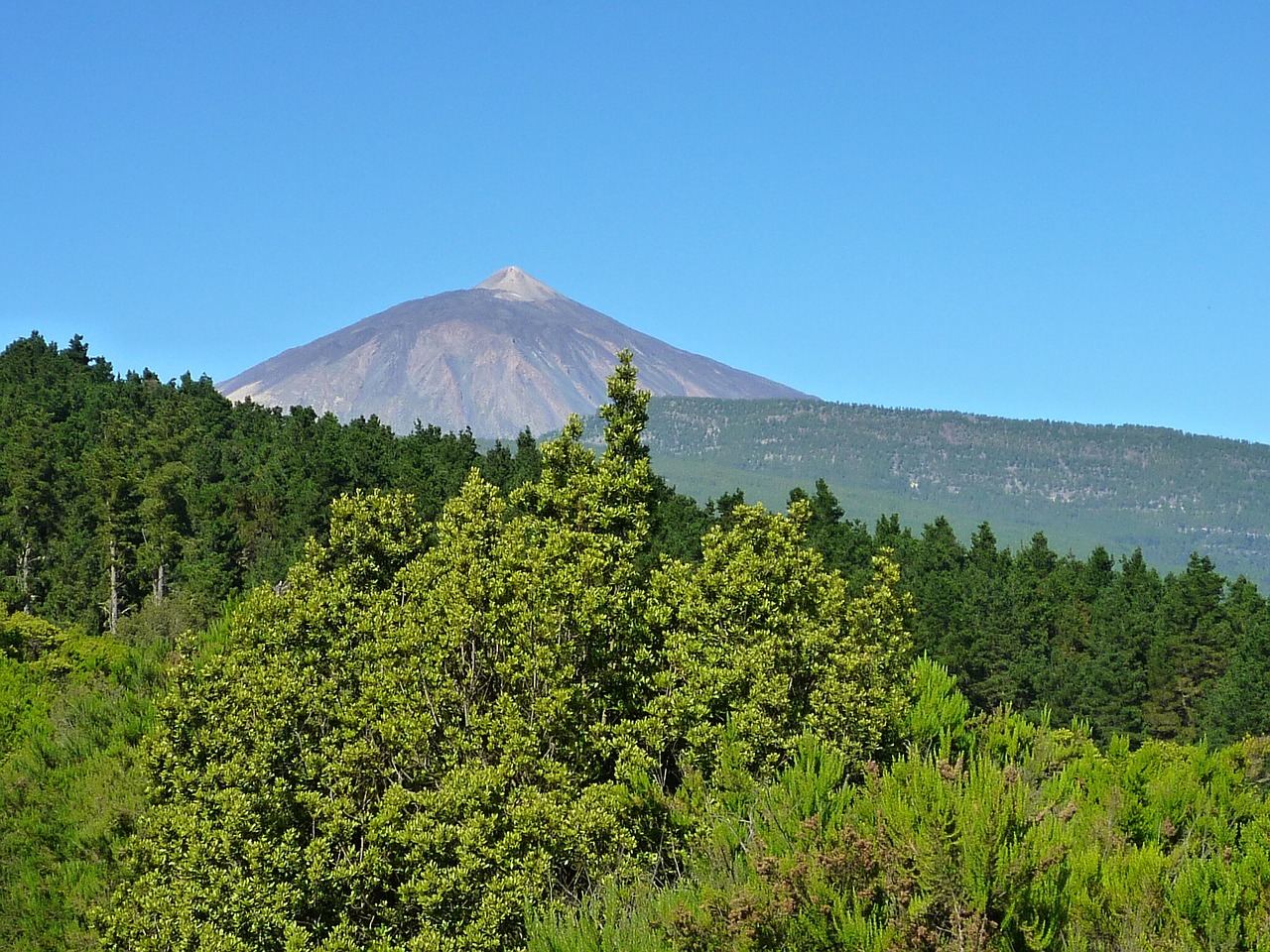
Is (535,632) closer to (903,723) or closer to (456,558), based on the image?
(456,558)

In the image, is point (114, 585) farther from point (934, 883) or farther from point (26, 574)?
point (934, 883)

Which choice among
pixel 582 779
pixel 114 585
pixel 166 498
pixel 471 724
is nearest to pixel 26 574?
pixel 114 585

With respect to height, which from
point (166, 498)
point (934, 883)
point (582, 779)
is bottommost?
point (582, 779)

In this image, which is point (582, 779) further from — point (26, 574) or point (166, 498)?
point (26, 574)

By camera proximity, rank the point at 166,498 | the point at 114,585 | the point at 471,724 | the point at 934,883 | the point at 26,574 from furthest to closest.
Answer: the point at 26,574, the point at 166,498, the point at 114,585, the point at 471,724, the point at 934,883

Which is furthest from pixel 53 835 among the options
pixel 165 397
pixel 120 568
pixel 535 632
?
pixel 165 397

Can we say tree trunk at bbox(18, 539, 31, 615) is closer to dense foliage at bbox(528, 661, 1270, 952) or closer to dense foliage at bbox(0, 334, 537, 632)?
dense foliage at bbox(0, 334, 537, 632)

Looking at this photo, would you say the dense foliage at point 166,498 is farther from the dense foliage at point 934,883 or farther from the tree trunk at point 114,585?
the dense foliage at point 934,883

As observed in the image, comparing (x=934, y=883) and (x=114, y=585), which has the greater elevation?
(x=934, y=883)

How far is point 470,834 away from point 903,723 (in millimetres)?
9096

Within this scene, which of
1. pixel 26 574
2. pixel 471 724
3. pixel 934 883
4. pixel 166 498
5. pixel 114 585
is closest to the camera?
pixel 934 883

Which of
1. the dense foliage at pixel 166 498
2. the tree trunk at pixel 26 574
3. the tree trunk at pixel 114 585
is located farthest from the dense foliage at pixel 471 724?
the tree trunk at pixel 26 574

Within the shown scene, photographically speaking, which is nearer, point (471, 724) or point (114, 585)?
point (471, 724)

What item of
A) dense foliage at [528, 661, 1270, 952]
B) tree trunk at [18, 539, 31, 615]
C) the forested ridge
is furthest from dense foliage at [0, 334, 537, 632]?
dense foliage at [528, 661, 1270, 952]
